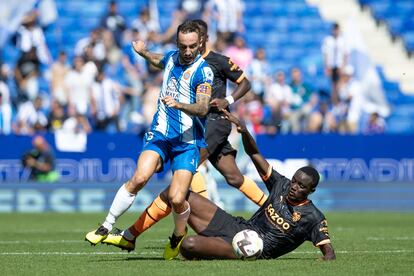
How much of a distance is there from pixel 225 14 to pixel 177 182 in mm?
15649

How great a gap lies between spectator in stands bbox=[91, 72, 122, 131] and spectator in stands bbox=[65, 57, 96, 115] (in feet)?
0.47

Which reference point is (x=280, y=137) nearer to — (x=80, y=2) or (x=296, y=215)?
(x=80, y=2)

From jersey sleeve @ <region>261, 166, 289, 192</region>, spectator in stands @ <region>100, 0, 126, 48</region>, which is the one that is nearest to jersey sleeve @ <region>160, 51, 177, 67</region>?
jersey sleeve @ <region>261, 166, 289, 192</region>

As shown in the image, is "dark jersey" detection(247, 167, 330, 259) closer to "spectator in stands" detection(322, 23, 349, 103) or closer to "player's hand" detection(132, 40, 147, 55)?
"player's hand" detection(132, 40, 147, 55)

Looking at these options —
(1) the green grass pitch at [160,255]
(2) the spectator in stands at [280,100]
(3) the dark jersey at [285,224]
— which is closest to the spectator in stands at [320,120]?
(2) the spectator in stands at [280,100]

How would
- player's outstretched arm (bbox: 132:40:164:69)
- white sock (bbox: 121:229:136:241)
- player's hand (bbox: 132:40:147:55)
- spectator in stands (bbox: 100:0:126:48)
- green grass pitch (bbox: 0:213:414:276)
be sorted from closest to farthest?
green grass pitch (bbox: 0:213:414:276)
white sock (bbox: 121:229:136:241)
player's outstretched arm (bbox: 132:40:164:69)
player's hand (bbox: 132:40:147:55)
spectator in stands (bbox: 100:0:126:48)

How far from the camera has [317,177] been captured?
1012cm

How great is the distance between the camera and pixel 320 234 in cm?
1006

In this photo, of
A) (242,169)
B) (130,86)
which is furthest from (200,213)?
(130,86)

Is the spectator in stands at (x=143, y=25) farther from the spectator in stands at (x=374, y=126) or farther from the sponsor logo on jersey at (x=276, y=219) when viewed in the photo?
the sponsor logo on jersey at (x=276, y=219)

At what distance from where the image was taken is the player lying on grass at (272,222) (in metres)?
10.2

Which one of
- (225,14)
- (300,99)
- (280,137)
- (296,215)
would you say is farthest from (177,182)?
(225,14)

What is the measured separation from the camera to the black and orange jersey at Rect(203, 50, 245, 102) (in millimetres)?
12547

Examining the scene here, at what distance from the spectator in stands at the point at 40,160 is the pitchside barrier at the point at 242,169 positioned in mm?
145
